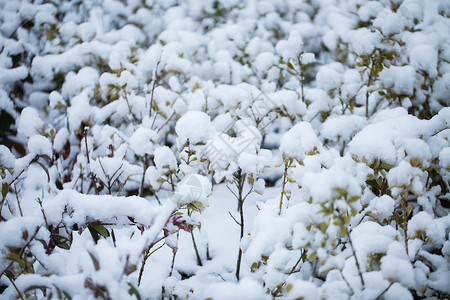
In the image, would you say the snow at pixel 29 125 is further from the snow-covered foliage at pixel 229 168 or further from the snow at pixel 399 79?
the snow at pixel 399 79

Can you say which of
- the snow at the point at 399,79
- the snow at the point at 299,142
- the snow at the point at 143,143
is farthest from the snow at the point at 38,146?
the snow at the point at 399,79

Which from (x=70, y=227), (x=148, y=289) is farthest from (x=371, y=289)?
(x=70, y=227)

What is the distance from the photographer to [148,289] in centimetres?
119

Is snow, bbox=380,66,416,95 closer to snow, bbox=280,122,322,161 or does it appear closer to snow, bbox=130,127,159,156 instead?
snow, bbox=280,122,322,161

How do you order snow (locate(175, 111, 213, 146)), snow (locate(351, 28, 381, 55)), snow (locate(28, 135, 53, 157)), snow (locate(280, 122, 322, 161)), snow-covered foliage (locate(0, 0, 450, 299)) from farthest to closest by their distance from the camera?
snow (locate(351, 28, 381, 55)) → snow (locate(28, 135, 53, 157)) → snow (locate(175, 111, 213, 146)) → snow (locate(280, 122, 322, 161)) → snow-covered foliage (locate(0, 0, 450, 299))

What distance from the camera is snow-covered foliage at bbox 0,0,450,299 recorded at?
0.84m

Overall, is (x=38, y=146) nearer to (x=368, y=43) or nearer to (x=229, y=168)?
(x=229, y=168)

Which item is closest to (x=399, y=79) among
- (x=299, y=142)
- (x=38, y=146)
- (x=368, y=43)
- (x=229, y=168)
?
(x=368, y=43)

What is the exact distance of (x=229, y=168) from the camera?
1.15m

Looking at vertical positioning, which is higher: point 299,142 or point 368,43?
point 368,43

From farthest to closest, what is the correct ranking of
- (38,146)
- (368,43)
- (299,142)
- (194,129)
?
1. (368,43)
2. (38,146)
3. (194,129)
4. (299,142)

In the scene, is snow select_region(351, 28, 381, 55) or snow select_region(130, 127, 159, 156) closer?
snow select_region(130, 127, 159, 156)

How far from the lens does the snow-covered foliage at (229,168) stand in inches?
33.1

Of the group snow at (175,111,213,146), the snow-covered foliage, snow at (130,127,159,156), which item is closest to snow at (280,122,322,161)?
the snow-covered foliage
